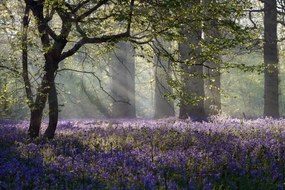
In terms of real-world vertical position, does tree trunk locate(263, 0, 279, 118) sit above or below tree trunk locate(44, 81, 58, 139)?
above

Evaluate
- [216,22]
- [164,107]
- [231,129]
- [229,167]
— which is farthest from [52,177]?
[164,107]

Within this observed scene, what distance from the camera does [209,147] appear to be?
7012 millimetres

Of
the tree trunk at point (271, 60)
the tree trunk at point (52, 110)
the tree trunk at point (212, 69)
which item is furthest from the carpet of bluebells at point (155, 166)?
the tree trunk at point (271, 60)

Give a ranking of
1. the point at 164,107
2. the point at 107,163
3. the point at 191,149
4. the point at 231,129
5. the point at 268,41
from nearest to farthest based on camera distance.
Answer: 1. the point at 107,163
2. the point at 191,149
3. the point at 231,129
4. the point at 268,41
5. the point at 164,107

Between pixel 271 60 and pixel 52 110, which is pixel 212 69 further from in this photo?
pixel 271 60

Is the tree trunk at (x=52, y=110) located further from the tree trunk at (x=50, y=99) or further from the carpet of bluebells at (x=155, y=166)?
the carpet of bluebells at (x=155, y=166)

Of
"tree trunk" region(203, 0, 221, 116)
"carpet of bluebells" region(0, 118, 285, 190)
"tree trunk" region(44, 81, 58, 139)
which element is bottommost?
"carpet of bluebells" region(0, 118, 285, 190)

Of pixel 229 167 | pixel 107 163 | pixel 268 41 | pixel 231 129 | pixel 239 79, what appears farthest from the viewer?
pixel 239 79

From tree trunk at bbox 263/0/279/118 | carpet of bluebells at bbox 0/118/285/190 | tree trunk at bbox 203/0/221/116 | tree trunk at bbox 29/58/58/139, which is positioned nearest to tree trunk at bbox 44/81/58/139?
tree trunk at bbox 29/58/58/139

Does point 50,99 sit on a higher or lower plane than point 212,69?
lower

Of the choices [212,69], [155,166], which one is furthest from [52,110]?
[155,166]

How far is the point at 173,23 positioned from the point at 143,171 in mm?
3283

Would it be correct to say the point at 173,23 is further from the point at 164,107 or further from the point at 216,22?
the point at 164,107

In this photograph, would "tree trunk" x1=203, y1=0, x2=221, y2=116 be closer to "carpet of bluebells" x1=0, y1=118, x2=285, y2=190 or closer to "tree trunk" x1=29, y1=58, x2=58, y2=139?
"carpet of bluebells" x1=0, y1=118, x2=285, y2=190
